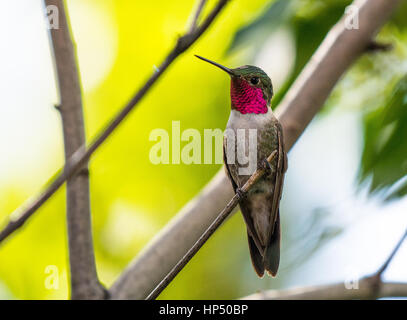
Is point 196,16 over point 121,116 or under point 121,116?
over

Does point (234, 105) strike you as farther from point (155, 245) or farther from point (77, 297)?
point (77, 297)

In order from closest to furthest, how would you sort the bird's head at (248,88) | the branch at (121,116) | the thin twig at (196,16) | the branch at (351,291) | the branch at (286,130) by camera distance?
the branch at (121,116) → the thin twig at (196,16) → the branch at (351,291) → the bird's head at (248,88) → the branch at (286,130)

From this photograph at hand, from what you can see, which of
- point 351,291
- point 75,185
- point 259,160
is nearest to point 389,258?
point 351,291

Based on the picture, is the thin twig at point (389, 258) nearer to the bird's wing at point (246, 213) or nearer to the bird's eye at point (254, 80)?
the bird's wing at point (246, 213)

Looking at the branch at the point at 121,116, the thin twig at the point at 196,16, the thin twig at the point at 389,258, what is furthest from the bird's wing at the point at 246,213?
the branch at the point at 121,116

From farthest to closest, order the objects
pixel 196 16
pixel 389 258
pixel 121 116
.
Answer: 1. pixel 389 258
2. pixel 196 16
3. pixel 121 116

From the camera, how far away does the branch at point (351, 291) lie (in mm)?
1873

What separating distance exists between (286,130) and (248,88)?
0.26m

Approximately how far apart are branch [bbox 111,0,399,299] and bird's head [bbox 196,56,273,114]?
0.61ft

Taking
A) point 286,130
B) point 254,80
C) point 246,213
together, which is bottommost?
point 246,213

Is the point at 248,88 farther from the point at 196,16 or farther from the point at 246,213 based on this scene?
the point at 196,16

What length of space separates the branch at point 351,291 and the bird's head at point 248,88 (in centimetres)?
69

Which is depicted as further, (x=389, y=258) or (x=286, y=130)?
(x=286, y=130)

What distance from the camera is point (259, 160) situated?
2025 millimetres
